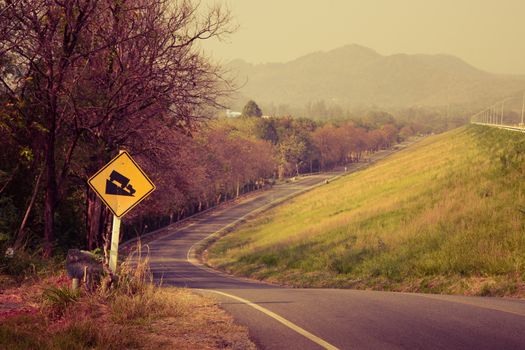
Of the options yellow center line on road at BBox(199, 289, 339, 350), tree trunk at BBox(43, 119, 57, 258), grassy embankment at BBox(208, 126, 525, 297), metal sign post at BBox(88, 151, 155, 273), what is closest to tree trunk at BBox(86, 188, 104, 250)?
tree trunk at BBox(43, 119, 57, 258)

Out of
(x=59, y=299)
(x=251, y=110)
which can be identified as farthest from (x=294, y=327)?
(x=251, y=110)

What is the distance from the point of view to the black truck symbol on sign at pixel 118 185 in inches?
402

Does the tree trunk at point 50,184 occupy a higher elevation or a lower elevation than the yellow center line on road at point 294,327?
higher

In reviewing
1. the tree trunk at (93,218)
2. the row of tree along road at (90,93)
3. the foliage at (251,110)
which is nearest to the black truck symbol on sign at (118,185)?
the row of tree along road at (90,93)

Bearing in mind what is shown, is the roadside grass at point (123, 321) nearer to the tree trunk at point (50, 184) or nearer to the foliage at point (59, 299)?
the foliage at point (59, 299)

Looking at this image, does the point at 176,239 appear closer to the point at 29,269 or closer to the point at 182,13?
the point at 182,13

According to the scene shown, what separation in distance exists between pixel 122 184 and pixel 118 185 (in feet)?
0.22

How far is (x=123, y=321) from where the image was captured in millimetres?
8188

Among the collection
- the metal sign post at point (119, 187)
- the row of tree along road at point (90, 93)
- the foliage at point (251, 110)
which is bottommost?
the metal sign post at point (119, 187)

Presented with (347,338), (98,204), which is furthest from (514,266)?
(98,204)

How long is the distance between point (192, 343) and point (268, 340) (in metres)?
0.92

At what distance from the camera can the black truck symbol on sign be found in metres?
10.2

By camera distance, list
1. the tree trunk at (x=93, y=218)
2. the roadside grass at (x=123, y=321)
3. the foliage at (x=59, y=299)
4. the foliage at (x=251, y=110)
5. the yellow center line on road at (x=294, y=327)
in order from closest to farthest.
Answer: the roadside grass at (x=123, y=321) → the yellow center line on road at (x=294, y=327) → the foliage at (x=59, y=299) → the tree trunk at (x=93, y=218) → the foliage at (x=251, y=110)

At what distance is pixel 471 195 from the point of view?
86.4 ft
